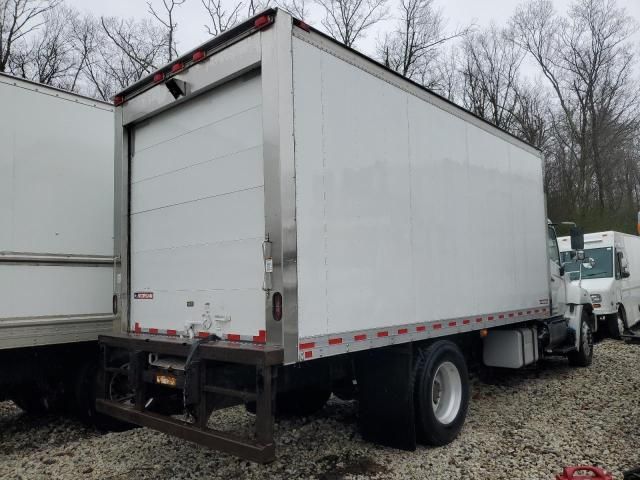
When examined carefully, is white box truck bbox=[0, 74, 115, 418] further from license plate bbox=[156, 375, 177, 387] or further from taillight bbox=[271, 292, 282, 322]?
taillight bbox=[271, 292, 282, 322]

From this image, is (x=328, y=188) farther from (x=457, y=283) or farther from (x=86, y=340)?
(x=86, y=340)

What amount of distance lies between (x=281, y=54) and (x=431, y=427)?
349 centimetres

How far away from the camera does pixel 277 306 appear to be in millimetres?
3633

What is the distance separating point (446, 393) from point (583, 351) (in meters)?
4.80

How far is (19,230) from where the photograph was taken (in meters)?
5.15

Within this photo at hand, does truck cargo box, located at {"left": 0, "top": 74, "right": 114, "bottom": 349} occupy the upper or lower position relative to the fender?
upper

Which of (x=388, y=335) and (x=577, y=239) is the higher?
(x=577, y=239)

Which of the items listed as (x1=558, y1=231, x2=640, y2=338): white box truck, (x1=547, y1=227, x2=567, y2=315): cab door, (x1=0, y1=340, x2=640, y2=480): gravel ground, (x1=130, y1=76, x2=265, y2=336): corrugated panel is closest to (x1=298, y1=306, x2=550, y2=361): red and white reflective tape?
(x1=130, y1=76, x2=265, y2=336): corrugated panel

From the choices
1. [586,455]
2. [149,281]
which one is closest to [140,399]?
[149,281]

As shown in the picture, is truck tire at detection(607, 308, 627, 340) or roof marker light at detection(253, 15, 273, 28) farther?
truck tire at detection(607, 308, 627, 340)

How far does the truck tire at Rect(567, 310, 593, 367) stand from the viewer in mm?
9016

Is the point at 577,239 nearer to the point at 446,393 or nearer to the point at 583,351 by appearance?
the point at 583,351

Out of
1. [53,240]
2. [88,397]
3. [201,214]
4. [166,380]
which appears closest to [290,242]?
[201,214]

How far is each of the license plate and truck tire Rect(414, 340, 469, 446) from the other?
2140mm
